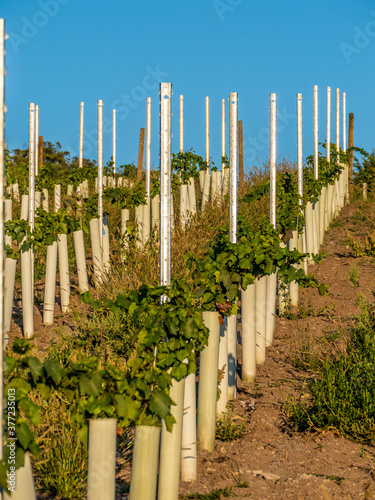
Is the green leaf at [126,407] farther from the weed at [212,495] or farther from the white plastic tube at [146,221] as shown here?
the white plastic tube at [146,221]

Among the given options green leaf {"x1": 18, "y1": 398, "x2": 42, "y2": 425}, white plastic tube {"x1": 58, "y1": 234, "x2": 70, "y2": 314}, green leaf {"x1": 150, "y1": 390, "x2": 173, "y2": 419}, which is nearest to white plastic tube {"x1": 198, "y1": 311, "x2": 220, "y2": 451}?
green leaf {"x1": 150, "y1": 390, "x2": 173, "y2": 419}

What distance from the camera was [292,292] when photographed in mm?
8117

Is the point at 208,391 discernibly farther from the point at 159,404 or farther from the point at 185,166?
the point at 185,166

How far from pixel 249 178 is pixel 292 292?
8.35m

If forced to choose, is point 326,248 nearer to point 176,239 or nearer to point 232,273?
point 176,239

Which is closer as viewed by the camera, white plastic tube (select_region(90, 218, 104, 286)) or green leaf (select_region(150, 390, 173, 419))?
green leaf (select_region(150, 390, 173, 419))

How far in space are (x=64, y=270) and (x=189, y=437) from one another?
4237 mm

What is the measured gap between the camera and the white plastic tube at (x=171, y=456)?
3320 millimetres

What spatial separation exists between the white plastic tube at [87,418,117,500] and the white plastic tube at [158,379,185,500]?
0.66 m

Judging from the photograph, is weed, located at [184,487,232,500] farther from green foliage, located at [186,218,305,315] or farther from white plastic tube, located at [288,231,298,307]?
white plastic tube, located at [288,231,298,307]

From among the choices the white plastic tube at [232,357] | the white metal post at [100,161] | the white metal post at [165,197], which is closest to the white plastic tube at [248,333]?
the white plastic tube at [232,357]

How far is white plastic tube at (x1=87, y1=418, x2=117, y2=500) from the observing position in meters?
2.68

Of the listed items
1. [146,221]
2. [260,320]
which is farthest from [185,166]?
[260,320]

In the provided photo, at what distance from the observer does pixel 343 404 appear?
441cm
